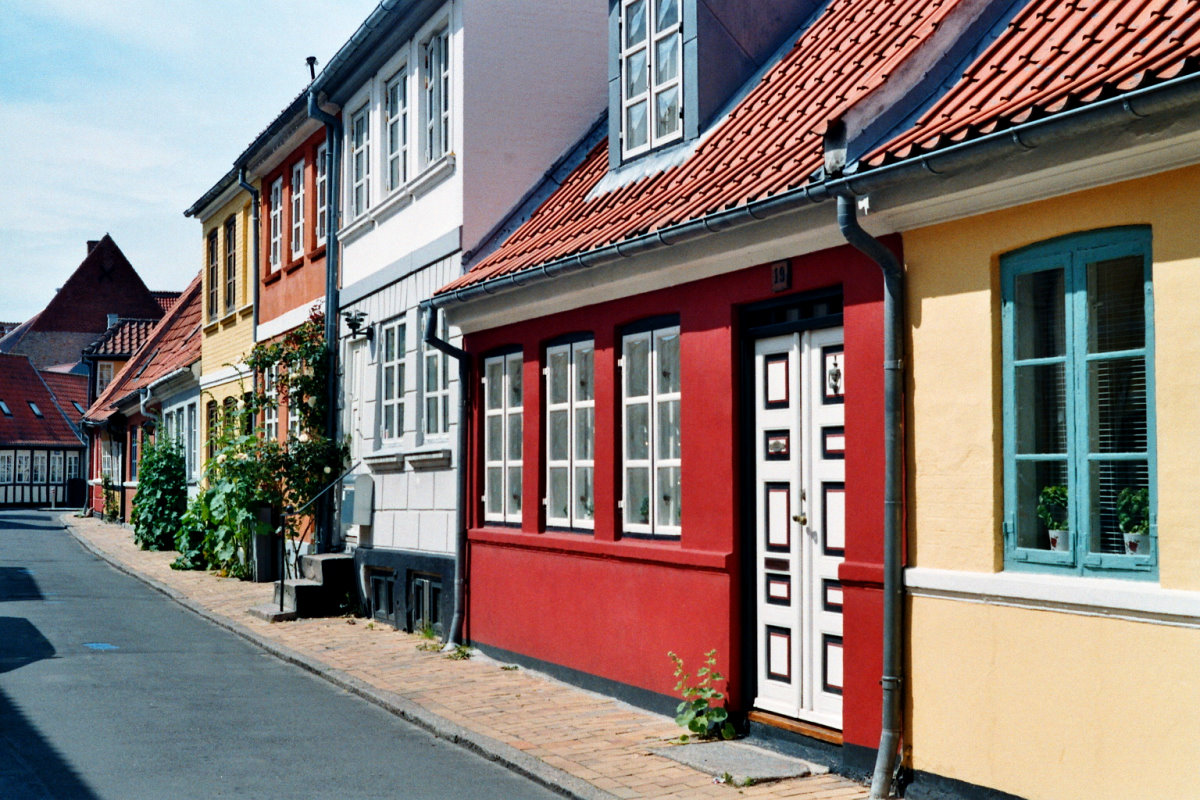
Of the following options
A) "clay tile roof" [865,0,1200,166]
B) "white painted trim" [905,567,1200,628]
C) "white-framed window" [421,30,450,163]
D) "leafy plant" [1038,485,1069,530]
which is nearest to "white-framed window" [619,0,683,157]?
"white-framed window" [421,30,450,163]

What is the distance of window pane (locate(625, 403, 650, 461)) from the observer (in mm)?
9641

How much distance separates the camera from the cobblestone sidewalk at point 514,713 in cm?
705

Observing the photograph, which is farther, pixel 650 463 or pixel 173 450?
pixel 173 450

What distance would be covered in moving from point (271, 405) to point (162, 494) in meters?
10.5

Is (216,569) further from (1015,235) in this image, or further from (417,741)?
(1015,235)

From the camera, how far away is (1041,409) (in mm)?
6262

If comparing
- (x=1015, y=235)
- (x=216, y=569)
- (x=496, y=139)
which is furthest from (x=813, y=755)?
(x=216, y=569)

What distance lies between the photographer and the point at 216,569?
73.2 feet

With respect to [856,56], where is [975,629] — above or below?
below

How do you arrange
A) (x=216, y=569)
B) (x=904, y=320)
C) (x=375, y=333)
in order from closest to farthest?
(x=904, y=320) → (x=375, y=333) → (x=216, y=569)

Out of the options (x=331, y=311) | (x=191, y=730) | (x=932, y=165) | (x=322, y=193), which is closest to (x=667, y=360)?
(x=932, y=165)

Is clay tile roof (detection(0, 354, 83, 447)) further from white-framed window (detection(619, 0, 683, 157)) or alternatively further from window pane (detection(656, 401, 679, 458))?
window pane (detection(656, 401, 679, 458))

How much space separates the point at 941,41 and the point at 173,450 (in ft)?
75.2

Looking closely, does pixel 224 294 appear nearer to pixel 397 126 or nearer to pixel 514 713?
pixel 397 126
